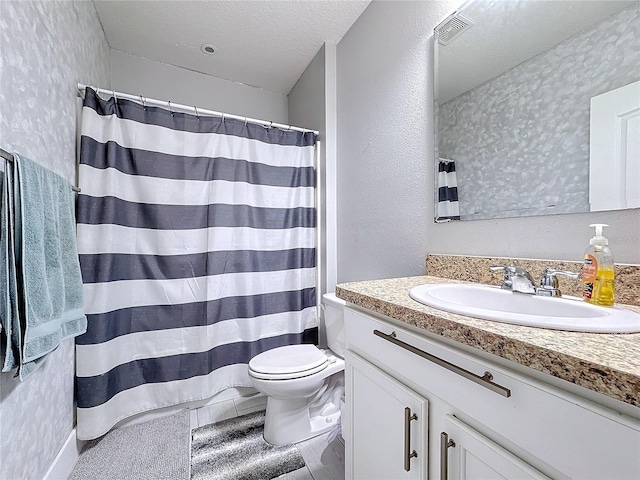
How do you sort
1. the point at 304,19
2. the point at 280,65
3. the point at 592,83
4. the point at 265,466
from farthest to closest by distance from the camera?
1. the point at 280,65
2. the point at 304,19
3. the point at 265,466
4. the point at 592,83

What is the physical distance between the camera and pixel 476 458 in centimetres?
55

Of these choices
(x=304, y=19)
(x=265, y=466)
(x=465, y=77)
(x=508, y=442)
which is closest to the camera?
(x=508, y=442)

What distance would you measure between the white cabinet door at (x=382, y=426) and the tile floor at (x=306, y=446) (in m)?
0.38

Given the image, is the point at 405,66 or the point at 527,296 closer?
the point at 527,296

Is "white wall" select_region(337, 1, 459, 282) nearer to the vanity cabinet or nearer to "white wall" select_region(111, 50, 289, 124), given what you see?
the vanity cabinet

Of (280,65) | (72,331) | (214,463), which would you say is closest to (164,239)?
(72,331)

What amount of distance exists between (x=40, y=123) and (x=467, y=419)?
1673mm

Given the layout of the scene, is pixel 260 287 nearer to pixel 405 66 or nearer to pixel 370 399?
pixel 370 399

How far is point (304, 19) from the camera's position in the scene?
5.58 feet

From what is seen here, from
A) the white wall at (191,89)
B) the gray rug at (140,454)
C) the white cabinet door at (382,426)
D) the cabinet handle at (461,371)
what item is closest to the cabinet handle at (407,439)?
the white cabinet door at (382,426)

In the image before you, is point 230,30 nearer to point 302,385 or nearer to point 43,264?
point 43,264

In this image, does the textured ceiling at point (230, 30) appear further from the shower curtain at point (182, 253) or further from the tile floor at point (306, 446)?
the tile floor at point (306, 446)

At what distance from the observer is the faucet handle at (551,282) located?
0.77 meters

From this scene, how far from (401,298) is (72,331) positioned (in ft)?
4.32
